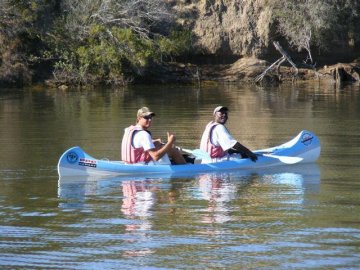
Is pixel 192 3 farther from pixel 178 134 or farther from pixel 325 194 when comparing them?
pixel 325 194

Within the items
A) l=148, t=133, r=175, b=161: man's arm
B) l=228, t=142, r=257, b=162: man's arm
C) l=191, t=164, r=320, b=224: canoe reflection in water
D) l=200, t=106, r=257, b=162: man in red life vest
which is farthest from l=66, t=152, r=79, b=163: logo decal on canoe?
l=228, t=142, r=257, b=162: man's arm

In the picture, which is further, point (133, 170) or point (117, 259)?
point (133, 170)

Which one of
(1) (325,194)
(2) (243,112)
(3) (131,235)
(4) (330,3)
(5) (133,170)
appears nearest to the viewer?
(3) (131,235)

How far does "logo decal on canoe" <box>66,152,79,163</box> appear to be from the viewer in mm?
14766

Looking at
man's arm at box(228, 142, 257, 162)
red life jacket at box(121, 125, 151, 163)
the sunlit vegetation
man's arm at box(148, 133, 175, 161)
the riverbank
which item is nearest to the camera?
man's arm at box(148, 133, 175, 161)

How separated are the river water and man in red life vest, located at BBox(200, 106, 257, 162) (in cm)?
48

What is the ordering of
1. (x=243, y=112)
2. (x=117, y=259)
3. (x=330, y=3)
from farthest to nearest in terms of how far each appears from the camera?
(x=330, y=3) → (x=243, y=112) → (x=117, y=259)

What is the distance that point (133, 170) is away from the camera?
49.1 feet

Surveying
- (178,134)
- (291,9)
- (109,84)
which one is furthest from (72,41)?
(178,134)

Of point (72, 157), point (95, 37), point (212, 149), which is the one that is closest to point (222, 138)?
point (212, 149)

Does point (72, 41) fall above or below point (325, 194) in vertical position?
above

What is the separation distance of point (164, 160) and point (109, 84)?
20290mm

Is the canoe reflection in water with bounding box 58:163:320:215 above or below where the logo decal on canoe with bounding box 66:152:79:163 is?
below

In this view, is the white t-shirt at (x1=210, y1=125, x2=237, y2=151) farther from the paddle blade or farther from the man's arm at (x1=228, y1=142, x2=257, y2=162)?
the paddle blade
